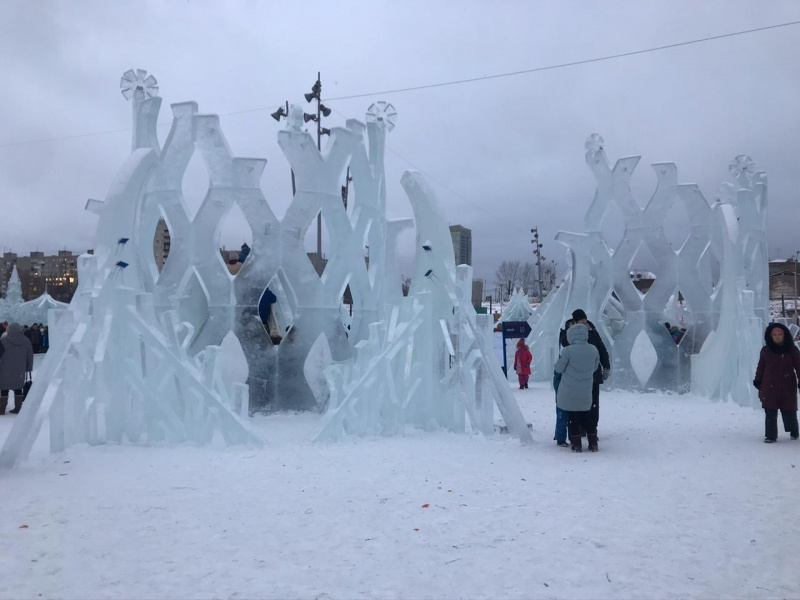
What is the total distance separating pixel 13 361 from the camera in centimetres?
1083

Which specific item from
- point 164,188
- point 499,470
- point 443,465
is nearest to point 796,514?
point 499,470

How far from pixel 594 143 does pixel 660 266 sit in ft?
10.2

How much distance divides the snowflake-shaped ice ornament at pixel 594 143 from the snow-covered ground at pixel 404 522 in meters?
8.43

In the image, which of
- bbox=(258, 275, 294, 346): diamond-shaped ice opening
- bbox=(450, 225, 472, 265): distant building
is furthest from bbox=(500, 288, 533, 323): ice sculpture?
bbox=(450, 225, 472, 265): distant building

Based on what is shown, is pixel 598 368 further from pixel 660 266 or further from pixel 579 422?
pixel 660 266

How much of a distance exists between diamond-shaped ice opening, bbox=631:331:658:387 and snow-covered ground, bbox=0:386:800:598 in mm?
5964

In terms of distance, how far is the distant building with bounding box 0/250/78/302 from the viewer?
6944cm

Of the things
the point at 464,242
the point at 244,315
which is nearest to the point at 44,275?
the point at 464,242

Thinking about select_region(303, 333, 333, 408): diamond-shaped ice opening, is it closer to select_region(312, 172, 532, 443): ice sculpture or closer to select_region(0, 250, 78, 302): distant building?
select_region(312, 172, 532, 443): ice sculpture

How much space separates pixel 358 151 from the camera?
11.2 metres

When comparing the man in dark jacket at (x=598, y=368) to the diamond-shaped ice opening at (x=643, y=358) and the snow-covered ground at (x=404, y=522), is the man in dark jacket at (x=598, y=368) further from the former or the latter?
the diamond-shaped ice opening at (x=643, y=358)

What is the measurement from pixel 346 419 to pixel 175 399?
222cm

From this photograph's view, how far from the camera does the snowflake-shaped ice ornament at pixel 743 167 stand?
14.0 meters

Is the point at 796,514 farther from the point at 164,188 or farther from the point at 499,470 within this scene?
the point at 164,188
